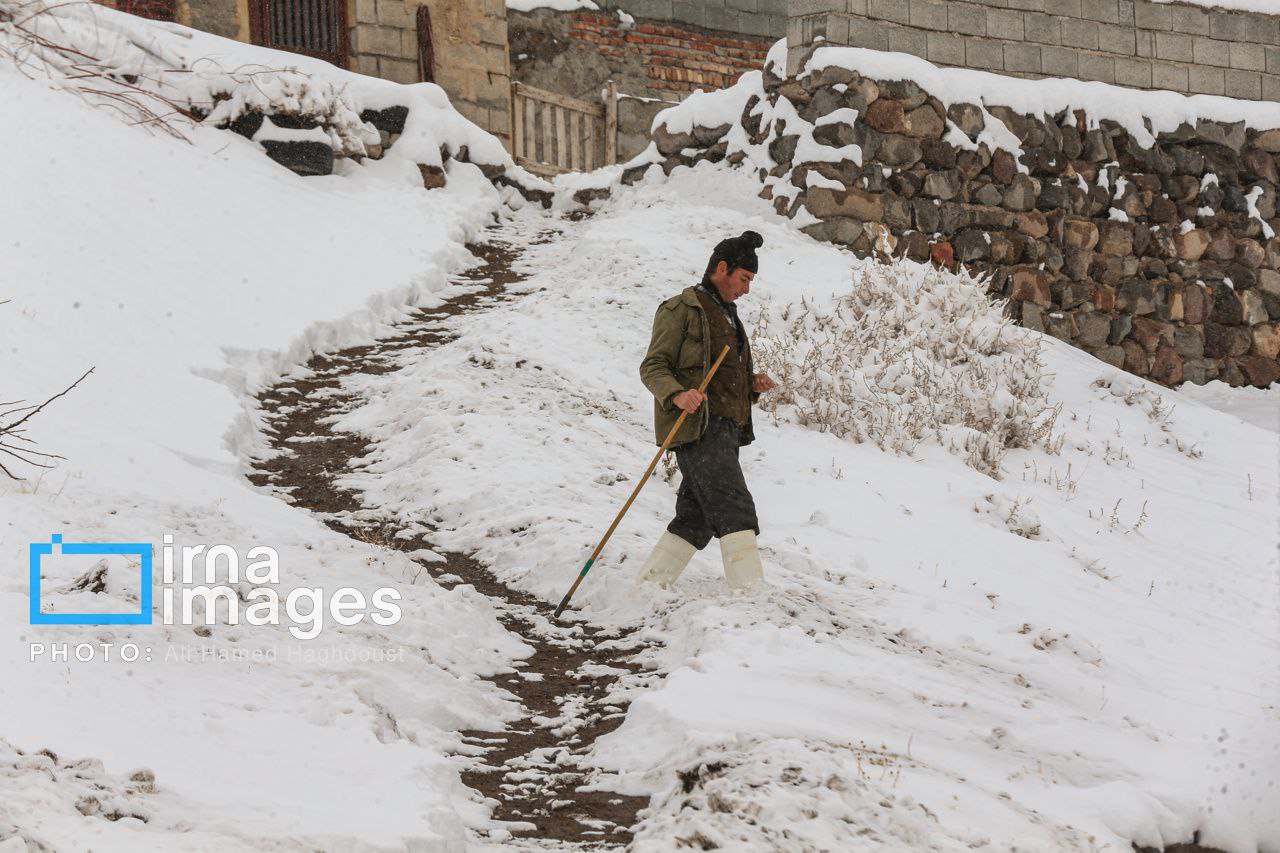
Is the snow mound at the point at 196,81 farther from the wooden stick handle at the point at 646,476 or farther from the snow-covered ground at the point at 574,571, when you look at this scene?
the wooden stick handle at the point at 646,476

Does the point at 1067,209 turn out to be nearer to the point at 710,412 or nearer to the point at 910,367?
the point at 910,367

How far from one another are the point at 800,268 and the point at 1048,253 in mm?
2891

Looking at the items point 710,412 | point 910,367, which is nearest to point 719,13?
point 910,367

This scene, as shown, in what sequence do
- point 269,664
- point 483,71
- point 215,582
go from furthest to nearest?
point 483,71, point 215,582, point 269,664

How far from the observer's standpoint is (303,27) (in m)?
15.0

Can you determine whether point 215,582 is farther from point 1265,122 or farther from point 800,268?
point 1265,122

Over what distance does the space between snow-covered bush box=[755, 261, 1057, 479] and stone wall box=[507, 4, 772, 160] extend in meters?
9.52

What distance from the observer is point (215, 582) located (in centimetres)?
471

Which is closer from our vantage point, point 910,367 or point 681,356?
point 681,356

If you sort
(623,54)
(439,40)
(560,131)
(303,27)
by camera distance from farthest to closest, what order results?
1. (623,54)
2. (560,131)
3. (439,40)
4. (303,27)

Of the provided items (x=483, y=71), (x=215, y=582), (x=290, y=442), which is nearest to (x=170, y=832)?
(x=215, y=582)

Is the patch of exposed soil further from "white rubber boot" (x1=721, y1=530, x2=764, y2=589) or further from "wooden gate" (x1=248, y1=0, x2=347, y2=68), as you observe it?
"wooden gate" (x1=248, y1=0, x2=347, y2=68)

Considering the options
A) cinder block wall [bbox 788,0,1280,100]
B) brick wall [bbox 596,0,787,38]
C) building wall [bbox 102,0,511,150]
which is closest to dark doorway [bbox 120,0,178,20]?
building wall [bbox 102,0,511,150]

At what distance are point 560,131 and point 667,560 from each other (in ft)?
39.9
